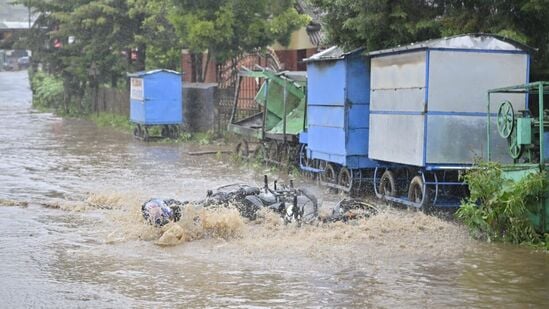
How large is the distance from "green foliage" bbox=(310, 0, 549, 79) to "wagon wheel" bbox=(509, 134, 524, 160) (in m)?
2.45

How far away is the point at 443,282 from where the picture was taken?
28.3 ft

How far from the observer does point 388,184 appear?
14242 mm

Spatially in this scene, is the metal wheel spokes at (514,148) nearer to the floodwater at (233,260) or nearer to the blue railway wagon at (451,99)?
the blue railway wagon at (451,99)

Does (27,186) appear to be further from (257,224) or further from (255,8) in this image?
(255,8)

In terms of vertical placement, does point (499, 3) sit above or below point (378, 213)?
above

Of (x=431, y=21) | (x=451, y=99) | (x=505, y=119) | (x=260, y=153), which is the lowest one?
(x=260, y=153)

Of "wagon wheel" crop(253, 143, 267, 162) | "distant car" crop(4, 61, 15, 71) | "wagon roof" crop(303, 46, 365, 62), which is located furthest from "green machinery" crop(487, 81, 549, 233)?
"distant car" crop(4, 61, 15, 71)

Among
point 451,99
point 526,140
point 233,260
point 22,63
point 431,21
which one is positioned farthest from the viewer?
point 22,63

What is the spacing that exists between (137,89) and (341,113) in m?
14.0

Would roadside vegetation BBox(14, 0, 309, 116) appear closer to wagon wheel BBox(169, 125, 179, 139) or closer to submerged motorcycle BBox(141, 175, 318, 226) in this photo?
wagon wheel BBox(169, 125, 179, 139)

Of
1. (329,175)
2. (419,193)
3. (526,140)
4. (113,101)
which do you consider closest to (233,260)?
(526,140)

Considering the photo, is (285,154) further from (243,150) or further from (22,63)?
(22,63)

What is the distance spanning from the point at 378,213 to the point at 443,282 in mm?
3201

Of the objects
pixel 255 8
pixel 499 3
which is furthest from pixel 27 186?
pixel 255 8
